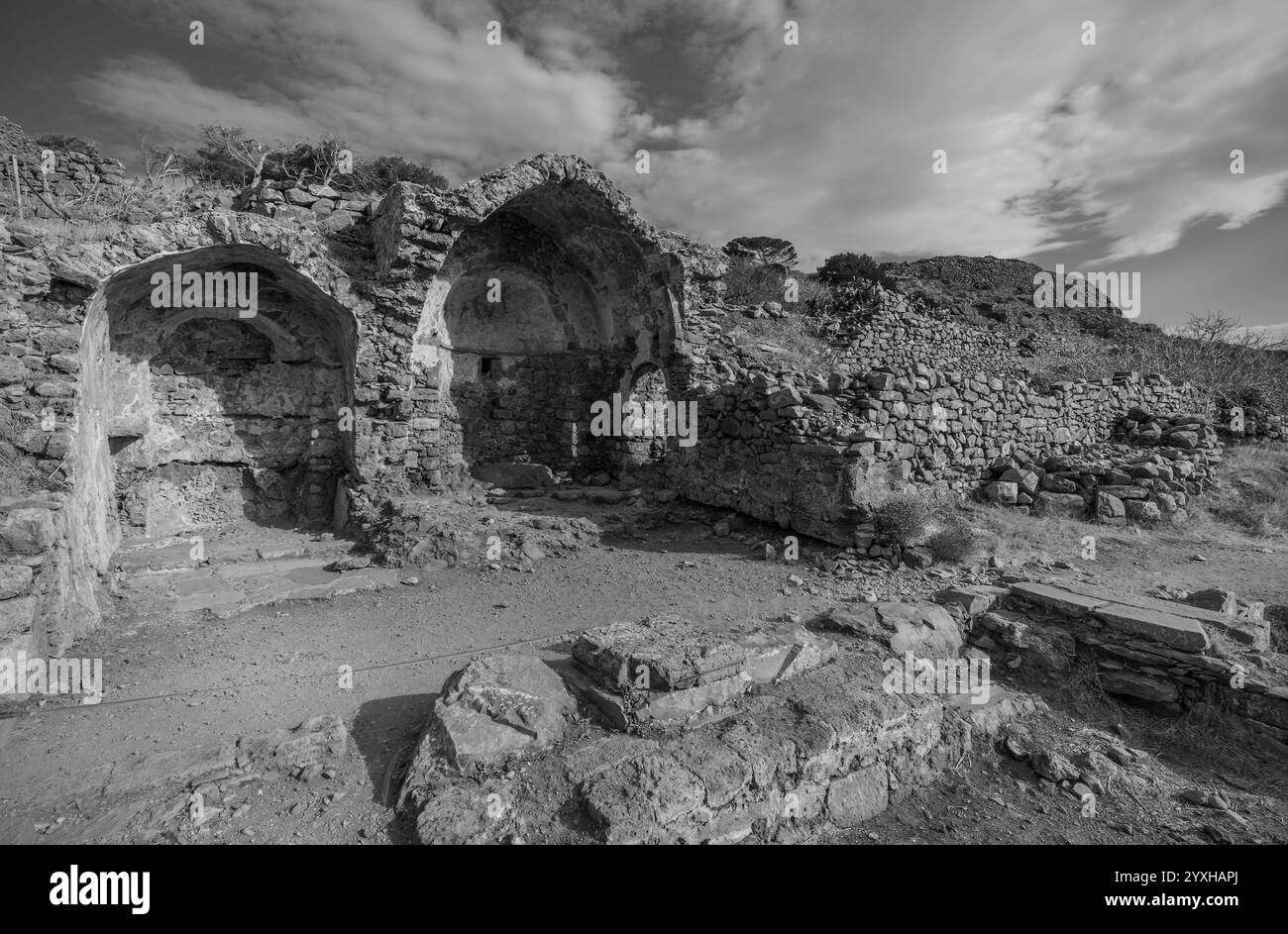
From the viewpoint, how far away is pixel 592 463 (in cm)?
1265

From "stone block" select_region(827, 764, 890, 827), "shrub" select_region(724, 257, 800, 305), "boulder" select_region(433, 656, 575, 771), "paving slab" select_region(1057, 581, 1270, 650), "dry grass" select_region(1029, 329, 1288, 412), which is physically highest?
"shrub" select_region(724, 257, 800, 305)

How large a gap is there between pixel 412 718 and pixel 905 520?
5883 mm

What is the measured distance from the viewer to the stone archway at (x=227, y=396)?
8.52 m

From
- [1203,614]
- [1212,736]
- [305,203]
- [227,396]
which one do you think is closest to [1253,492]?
[1203,614]

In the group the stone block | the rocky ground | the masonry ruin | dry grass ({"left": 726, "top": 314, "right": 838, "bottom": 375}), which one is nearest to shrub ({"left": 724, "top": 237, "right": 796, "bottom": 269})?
dry grass ({"left": 726, "top": 314, "right": 838, "bottom": 375})

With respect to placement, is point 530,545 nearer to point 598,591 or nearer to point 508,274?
point 598,591

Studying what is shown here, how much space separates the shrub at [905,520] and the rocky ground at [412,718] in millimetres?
527

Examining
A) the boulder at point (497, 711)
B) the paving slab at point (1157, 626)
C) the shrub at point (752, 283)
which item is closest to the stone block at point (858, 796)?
the boulder at point (497, 711)

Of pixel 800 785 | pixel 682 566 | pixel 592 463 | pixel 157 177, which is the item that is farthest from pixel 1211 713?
pixel 157 177

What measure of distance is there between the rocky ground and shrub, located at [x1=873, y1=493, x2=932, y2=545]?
527mm

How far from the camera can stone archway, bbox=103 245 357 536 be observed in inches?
335

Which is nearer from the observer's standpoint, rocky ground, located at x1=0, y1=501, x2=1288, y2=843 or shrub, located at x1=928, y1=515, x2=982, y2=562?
rocky ground, located at x1=0, y1=501, x2=1288, y2=843

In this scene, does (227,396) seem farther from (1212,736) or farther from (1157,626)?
(1212,736)

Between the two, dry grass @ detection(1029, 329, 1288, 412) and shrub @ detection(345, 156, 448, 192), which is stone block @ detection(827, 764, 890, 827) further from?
shrub @ detection(345, 156, 448, 192)
